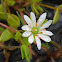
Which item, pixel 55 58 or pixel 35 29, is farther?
pixel 55 58

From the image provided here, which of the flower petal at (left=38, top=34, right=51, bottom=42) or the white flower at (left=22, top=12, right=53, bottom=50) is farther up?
the white flower at (left=22, top=12, right=53, bottom=50)

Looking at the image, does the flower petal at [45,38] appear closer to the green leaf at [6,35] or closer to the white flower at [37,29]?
the white flower at [37,29]

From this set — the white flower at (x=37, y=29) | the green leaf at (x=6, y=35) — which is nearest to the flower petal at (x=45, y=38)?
the white flower at (x=37, y=29)

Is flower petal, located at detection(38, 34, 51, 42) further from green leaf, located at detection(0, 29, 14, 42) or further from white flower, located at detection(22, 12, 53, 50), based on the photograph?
green leaf, located at detection(0, 29, 14, 42)

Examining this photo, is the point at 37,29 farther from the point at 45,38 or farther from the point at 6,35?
the point at 6,35

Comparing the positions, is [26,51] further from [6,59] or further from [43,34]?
[6,59]

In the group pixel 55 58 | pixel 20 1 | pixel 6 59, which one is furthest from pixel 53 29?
pixel 6 59

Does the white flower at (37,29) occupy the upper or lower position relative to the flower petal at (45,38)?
upper

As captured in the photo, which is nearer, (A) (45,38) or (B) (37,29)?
(A) (45,38)

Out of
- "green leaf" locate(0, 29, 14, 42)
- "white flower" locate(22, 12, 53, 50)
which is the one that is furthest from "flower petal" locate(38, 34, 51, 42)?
"green leaf" locate(0, 29, 14, 42)

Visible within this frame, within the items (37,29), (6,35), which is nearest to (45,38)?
(37,29)

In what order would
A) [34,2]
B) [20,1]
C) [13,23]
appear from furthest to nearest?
[20,1]
[34,2]
[13,23]
